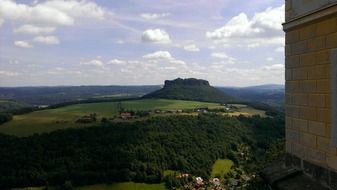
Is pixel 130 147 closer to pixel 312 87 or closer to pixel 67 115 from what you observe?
pixel 67 115

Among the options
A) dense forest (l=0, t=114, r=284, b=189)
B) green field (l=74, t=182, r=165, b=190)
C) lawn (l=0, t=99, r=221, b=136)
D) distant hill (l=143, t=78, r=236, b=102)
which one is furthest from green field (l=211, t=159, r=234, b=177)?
distant hill (l=143, t=78, r=236, b=102)

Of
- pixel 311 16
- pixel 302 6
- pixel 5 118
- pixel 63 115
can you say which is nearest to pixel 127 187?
pixel 5 118

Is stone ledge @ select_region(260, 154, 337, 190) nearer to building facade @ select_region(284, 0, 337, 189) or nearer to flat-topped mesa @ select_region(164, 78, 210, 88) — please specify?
building facade @ select_region(284, 0, 337, 189)

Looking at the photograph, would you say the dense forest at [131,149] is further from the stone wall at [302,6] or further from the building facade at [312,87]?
the stone wall at [302,6]

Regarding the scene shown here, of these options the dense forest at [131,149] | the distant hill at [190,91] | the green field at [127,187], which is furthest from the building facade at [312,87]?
the distant hill at [190,91]

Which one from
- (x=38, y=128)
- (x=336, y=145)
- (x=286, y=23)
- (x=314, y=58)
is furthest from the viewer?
(x=38, y=128)

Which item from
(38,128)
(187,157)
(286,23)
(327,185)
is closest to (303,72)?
(286,23)

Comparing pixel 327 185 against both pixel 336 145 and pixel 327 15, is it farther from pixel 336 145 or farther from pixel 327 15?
pixel 327 15
